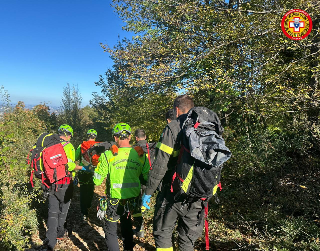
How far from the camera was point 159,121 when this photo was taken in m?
7.48

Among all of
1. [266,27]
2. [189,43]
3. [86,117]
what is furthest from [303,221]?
[86,117]

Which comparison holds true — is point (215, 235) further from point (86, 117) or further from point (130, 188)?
point (86, 117)

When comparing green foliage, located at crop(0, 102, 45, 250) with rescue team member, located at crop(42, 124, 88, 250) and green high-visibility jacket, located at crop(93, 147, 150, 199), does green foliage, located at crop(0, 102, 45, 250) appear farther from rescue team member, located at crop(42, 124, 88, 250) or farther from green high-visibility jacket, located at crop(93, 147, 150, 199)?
green high-visibility jacket, located at crop(93, 147, 150, 199)

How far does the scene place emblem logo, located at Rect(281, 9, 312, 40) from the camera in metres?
5.38

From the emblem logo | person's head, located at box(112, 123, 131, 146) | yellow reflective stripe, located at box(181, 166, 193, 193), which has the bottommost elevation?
yellow reflective stripe, located at box(181, 166, 193, 193)

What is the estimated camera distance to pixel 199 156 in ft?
7.48

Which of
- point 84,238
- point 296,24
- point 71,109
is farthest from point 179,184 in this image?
point 71,109

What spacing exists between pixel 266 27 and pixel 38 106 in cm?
1445

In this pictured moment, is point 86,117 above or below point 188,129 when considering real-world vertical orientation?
above

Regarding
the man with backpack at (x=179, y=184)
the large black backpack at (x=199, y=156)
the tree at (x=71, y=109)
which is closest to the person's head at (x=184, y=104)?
the man with backpack at (x=179, y=184)

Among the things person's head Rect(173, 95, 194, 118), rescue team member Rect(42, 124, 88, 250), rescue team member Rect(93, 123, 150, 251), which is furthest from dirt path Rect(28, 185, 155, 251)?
person's head Rect(173, 95, 194, 118)

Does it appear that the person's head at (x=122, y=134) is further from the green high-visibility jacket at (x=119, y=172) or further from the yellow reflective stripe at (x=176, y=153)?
the yellow reflective stripe at (x=176, y=153)

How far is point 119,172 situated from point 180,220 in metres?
1.09

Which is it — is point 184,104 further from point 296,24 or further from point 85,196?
point 296,24
